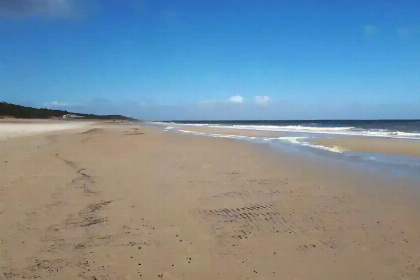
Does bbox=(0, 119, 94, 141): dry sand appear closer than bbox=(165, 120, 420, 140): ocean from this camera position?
Yes

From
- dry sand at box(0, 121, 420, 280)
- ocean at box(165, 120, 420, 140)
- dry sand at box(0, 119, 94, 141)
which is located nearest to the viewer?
dry sand at box(0, 121, 420, 280)

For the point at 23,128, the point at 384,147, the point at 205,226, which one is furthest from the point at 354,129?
the point at 205,226

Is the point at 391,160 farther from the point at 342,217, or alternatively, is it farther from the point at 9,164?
the point at 9,164

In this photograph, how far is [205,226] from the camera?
197 inches

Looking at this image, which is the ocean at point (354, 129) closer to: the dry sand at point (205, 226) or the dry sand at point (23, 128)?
the dry sand at point (205, 226)

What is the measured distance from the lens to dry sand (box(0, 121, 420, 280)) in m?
3.73

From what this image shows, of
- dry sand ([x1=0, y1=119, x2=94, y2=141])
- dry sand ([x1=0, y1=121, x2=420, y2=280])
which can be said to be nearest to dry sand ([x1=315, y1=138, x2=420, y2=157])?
dry sand ([x1=0, y1=121, x2=420, y2=280])

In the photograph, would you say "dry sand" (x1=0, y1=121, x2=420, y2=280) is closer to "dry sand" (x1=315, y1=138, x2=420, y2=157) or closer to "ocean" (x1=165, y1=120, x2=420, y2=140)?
"dry sand" (x1=315, y1=138, x2=420, y2=157)

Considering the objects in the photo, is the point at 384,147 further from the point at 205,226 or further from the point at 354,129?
the point at 354,129

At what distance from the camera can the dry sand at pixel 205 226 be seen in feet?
12.2

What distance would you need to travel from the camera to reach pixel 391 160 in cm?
1184

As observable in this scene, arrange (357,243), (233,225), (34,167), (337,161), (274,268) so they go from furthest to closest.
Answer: (337,161)
(34,167)
(233,225)
(357,243)
(274,268)

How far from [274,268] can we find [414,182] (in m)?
5.95

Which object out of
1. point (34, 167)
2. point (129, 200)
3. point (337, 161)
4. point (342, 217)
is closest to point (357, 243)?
point (342, 217)
